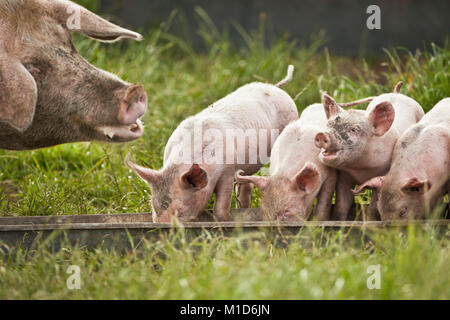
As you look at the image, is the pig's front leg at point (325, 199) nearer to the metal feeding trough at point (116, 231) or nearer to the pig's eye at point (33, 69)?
the metal feeding trough at point (116, 231)

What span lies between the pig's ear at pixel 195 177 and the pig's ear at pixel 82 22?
71 cm

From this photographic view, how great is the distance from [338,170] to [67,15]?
1696 millimetres

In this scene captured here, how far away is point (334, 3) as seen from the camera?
8.62 metres

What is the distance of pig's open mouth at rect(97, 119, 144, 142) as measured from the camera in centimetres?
318

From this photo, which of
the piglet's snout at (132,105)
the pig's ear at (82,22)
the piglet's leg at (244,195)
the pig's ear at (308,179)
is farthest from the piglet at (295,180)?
the pig's ear at (82,22)

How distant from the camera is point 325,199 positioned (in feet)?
12.4

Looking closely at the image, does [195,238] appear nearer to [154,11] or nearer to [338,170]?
[338,170]

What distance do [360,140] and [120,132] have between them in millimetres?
1228

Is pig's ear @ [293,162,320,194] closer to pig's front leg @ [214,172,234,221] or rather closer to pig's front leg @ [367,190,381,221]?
pig's front leg @ [367,190,381,221]

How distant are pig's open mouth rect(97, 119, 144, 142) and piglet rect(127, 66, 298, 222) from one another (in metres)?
0.30

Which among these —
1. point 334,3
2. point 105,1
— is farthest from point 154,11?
point 334,3
